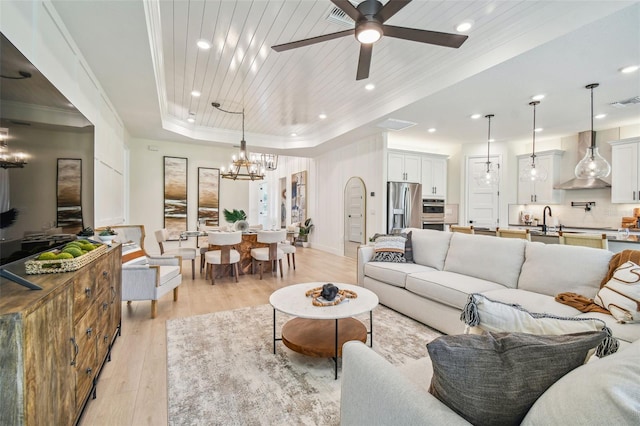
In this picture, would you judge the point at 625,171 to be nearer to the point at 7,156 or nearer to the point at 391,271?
the point at 391,271

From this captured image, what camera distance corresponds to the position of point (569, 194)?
6.21 meters

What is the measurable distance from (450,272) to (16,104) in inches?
143

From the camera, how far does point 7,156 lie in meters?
1.35

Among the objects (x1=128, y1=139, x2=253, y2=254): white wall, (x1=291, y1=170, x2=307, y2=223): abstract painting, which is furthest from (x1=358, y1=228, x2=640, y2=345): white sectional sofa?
(x1=291, y1=170, x2=307, y2=223): abstract painting

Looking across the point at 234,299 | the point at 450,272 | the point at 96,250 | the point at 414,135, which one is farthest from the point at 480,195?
the point at 96,250

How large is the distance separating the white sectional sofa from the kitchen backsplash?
4533 mm

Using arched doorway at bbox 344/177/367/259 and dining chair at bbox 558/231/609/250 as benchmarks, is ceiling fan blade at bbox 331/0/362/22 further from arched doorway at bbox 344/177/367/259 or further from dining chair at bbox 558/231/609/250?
arched doorway at bbox 344/177/367/259

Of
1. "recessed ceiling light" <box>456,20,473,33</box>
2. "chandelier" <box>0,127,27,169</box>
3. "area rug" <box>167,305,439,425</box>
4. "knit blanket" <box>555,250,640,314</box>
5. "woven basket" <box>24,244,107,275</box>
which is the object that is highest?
"recessed ceiling light" <box>456,20,473,33</box>

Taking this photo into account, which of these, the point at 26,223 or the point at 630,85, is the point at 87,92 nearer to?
the point at 26,223

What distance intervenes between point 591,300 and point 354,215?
194 inches

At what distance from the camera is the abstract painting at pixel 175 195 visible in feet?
22.2

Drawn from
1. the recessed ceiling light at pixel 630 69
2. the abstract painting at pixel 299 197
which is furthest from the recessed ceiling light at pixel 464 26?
the abstract painting at pixel 299 197

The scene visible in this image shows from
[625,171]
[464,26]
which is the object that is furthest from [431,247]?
[625,171]

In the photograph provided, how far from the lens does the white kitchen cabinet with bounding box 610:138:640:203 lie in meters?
4.98
